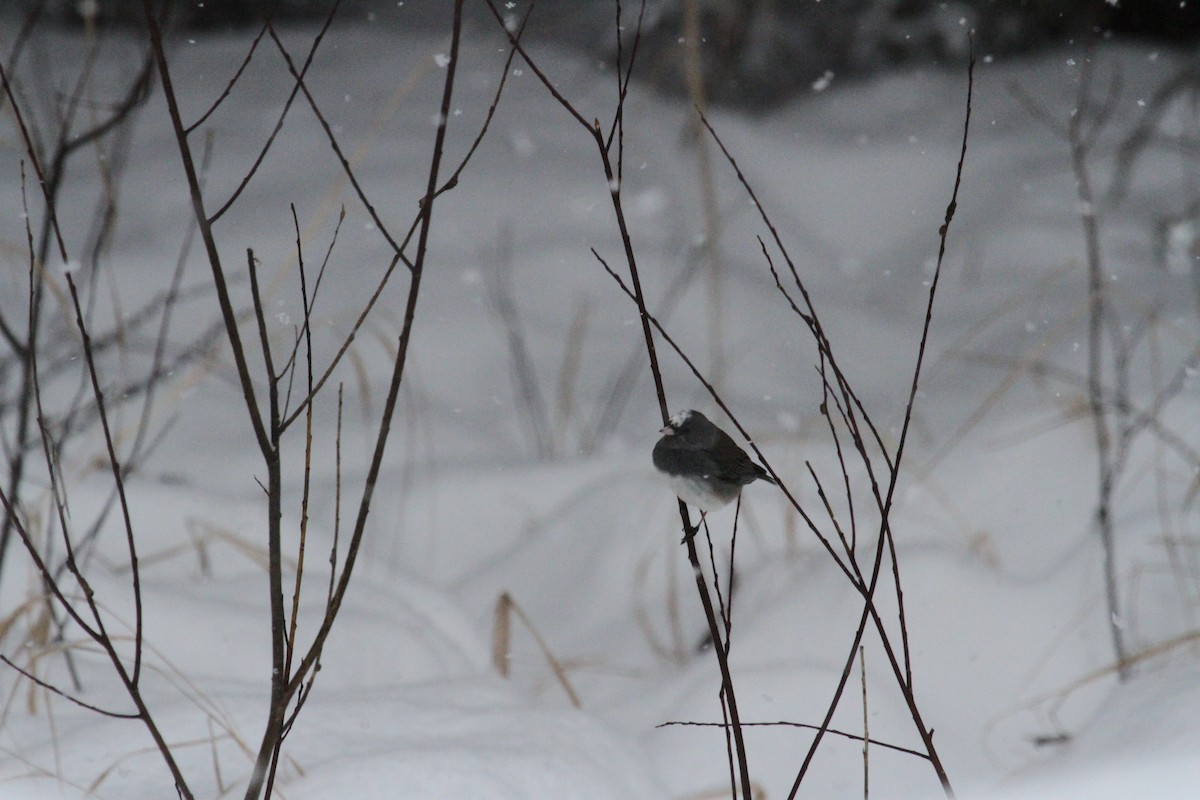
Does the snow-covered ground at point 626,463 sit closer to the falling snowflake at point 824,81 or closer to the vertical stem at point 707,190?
the falling snowflake at point 824,81

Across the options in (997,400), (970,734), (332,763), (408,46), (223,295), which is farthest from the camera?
(408,46)

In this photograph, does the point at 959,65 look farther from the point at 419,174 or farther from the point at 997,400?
the point at 419,174

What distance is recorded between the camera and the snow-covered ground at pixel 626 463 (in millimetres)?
1139

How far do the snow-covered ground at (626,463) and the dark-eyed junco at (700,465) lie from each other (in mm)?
415

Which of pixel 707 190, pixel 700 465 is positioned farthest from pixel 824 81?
pixel 700 465

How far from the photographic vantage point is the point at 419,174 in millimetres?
3053

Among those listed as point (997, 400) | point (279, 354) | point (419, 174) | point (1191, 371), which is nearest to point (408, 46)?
point (419, 174)

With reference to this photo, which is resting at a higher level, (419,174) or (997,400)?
(419,174)

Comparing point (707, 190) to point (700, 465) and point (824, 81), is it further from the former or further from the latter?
point (824, 81)

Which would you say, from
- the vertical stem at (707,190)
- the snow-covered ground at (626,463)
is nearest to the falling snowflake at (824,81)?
the snow-covered ground at (626,463)

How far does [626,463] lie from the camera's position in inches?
84.4

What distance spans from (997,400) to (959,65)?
1.89 m

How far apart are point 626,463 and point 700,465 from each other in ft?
4.93

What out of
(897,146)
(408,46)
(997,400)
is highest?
(408,46)
